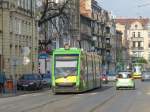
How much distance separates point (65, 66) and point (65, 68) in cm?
16

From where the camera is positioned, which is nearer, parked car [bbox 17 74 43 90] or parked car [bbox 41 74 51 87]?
parked car [bbox 17 74 43 90]

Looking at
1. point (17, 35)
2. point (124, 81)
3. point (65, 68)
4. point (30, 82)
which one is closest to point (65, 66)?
point (65, 68)

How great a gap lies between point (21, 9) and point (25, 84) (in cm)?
1820

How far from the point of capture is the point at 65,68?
4569 cm

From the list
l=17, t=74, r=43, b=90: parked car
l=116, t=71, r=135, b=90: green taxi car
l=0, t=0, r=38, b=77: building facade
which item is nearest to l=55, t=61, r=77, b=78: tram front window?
l=17, t=74, r=43, b=90: parked car

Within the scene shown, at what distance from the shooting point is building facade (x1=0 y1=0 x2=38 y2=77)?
65.1 m

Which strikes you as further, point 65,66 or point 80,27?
point 80,27

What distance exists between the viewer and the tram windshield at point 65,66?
45.5 metres

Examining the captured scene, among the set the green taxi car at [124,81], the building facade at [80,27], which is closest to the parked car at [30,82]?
the green taxi car at [124,81]

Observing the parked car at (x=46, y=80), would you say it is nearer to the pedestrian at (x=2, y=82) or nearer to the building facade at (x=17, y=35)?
the building facade at (x=17, y=35)

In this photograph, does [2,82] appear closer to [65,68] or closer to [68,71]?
[65,68]

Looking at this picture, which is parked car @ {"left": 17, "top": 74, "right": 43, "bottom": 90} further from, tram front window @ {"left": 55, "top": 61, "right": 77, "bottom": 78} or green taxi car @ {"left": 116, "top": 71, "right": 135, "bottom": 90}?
tram front window @ {"left": 55, "top": 61, "right": 77, "bottom": 78}

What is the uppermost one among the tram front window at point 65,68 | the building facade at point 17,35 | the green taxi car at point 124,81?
the building facade at point 17,35

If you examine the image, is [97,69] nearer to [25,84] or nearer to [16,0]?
[25,84]
